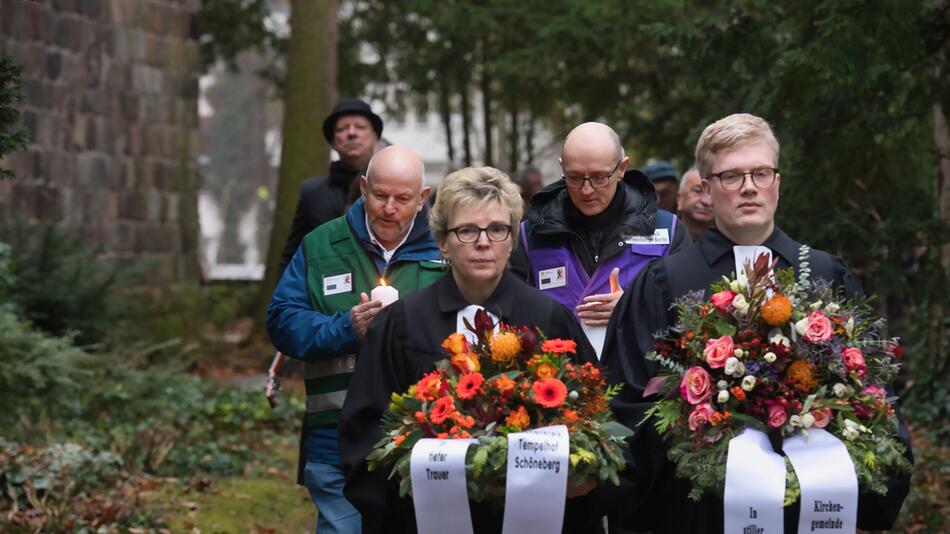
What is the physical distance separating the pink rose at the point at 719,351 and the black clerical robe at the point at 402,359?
1.63 ft

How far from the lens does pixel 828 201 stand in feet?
30.5

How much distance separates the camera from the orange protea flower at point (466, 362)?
14.6 ft

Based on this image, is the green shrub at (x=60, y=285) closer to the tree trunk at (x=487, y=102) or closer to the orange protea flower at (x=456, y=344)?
the orange protea flower at (x=456, y=344)

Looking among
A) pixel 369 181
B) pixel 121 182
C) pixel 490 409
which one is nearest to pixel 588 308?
pixel 369 181

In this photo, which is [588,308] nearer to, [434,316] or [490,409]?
[434,316]

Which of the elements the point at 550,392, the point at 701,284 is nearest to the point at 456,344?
the point at 550,392

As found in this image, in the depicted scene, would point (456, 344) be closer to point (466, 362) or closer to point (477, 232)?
point (466, 362)

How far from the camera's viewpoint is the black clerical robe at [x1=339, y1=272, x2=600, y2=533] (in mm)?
4707

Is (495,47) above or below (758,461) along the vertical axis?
above

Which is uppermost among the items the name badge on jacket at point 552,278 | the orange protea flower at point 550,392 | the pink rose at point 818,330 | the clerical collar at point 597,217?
the clerical collar at point 597,217

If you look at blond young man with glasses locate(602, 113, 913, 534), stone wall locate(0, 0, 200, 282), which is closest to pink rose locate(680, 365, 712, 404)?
blond young man with glasses locate(602, 113, 913, 534)

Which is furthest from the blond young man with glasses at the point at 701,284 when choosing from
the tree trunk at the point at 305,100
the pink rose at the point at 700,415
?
Result: the tree trunk at the point at 305,100

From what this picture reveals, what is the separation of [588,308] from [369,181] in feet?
3.15

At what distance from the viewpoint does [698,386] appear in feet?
14.3
